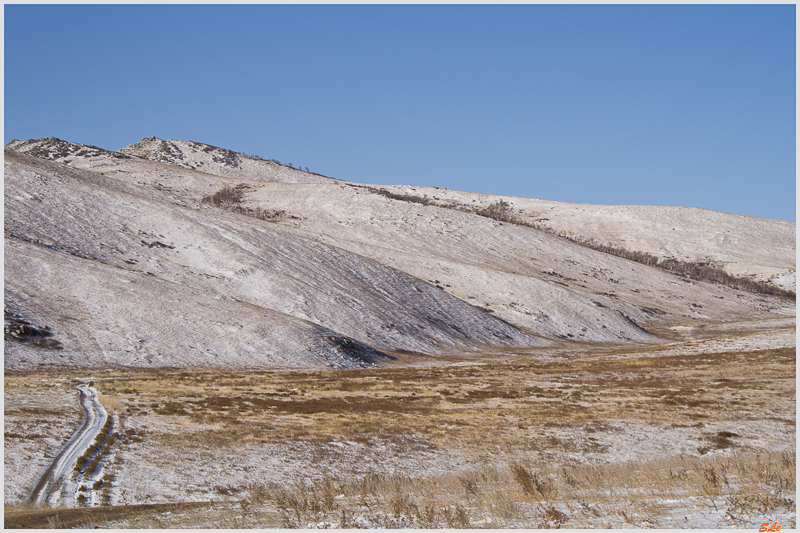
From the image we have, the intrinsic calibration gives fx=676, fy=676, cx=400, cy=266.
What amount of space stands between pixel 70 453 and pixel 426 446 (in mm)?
12628

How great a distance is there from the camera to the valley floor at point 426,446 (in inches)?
585

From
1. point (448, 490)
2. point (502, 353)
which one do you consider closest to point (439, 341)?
point (502, 353)

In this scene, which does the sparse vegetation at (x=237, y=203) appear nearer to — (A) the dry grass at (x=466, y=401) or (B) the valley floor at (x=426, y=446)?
(A) the dry grass at (x=466, y=401)

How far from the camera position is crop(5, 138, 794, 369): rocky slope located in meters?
52.5

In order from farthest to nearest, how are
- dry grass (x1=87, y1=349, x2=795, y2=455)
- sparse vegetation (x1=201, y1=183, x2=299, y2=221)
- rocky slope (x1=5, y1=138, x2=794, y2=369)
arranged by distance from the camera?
1. sparse vegetation (x1=201, y1=183, x2=299, y2=221)
2. rocky slope (x1=5, y1=138, x2=794, y2=369)
3. dry grass (x1=87, y1=349, x2=795, y2=455)

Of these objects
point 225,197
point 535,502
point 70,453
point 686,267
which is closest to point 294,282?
point 70,453

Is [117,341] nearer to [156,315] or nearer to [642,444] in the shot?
[156,315]

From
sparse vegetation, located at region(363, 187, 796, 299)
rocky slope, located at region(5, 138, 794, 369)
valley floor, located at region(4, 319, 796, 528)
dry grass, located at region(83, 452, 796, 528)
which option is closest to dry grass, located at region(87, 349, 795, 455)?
valley floor, located at region(4, 319, 796, 528)

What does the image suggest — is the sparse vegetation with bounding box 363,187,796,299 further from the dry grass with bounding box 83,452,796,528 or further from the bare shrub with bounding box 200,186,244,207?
the dry grass with bounding box 83,452,796,528

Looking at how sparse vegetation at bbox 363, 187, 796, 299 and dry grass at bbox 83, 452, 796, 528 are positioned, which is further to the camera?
sparse vegetation at bbox 363, 187, 796, 299

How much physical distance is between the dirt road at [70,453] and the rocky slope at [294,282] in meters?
15.1

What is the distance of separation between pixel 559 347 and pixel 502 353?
9.68m

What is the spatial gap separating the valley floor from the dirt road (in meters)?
0.43

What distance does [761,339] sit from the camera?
62375mm
